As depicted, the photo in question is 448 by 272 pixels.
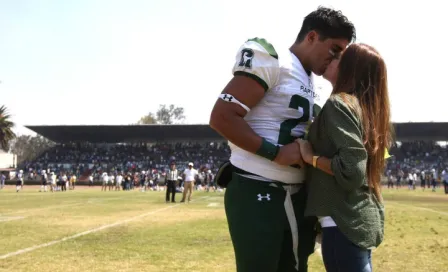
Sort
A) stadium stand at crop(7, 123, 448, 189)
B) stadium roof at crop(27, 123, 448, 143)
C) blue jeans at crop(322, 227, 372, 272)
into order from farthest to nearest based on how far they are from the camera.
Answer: stadium stand at crop(7, 123, 448, 189), stadium roof at crop(27, 123, 448, 143), blue jeans at crop(322, 227, 372, 272)

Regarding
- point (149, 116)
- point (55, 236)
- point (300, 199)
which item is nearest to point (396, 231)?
point (55, 236)

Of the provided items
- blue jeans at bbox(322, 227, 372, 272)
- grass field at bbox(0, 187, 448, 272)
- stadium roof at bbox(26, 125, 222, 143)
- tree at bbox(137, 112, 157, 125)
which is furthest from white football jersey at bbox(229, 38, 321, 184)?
tree at bbox(137, 112, 157, 125)

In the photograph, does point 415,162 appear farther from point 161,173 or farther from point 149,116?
point 149,116

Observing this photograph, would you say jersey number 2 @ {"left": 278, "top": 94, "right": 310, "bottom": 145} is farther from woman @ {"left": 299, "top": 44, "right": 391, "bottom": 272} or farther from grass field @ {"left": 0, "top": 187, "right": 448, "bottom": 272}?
grass field @ {"left": 0, "top": 187, "right": 448, "bottom": 272}

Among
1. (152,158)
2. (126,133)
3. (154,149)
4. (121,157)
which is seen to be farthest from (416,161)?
(121,157)

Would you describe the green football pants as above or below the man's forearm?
below

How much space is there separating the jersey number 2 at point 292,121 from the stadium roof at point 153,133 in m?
58.4

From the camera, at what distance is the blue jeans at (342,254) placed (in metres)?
2.38

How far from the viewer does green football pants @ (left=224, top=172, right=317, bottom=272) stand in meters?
2.52

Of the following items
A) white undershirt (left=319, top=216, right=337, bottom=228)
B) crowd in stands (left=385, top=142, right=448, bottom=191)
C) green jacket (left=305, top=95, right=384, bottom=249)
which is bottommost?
white undershirt (left=319, top=216, right=337, bottom=228)

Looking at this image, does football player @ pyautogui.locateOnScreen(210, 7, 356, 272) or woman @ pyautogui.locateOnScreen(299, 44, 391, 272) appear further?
football player @ pyautogui.locateOnScreen(210, 7, 356, 272)

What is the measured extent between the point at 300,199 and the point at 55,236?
7769mm

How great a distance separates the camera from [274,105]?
8.83 feet

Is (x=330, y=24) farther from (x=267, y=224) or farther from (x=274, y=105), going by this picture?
(x=267, y=224)
